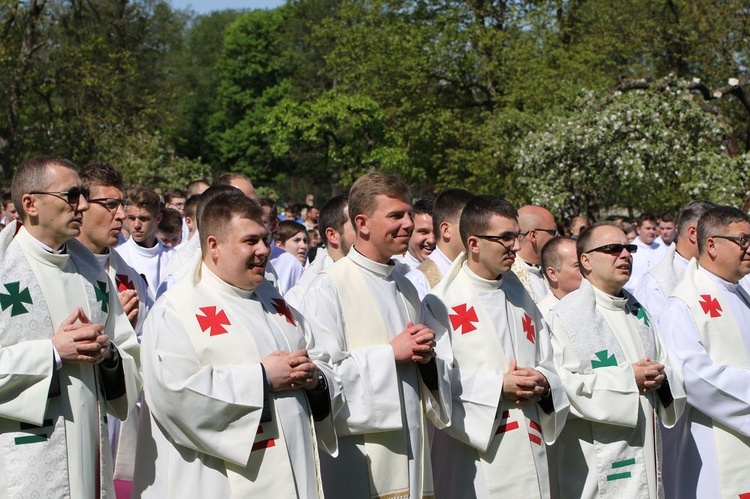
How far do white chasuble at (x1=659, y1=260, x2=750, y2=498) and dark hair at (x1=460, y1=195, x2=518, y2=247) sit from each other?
1.70 metres

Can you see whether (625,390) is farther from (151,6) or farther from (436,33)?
(151,6)

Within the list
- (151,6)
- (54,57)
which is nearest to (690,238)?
(54,57)

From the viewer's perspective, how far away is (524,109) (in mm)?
28672

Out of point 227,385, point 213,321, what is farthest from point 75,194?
point 227,385

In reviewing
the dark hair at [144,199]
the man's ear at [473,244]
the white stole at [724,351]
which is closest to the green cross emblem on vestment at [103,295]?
the man's ear at [473,244]

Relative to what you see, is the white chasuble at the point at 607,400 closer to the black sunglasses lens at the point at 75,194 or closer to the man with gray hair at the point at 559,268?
the man with gray hair at the point at 559,268

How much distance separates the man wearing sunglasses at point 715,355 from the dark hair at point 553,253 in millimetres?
846

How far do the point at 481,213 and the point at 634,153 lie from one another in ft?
49.1

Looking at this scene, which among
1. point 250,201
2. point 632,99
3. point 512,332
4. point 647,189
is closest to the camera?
point 250,201

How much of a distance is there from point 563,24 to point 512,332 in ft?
95.1

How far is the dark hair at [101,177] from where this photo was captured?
6.28 metres

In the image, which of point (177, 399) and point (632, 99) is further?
point (632, 99)

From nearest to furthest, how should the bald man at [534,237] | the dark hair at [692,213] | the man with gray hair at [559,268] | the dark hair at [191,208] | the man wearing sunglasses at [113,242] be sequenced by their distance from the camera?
the man wearing sunglasses at [113,242], the man with gray hair at [559,268], the bald man at [534,237], the dark hair at [191,208], the dark hair at [692,213]

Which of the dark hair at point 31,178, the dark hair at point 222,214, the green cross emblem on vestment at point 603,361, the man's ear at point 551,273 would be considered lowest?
the green cross emblem on vestment at point 603,361
